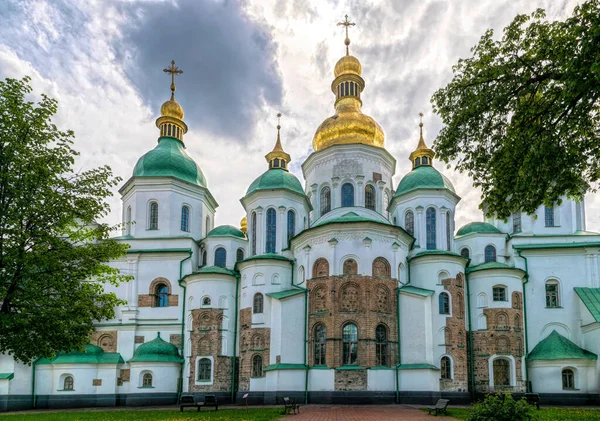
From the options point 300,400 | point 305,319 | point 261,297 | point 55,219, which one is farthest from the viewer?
point 261,297

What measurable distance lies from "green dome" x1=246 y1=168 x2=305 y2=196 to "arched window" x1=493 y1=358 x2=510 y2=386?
14982 mm

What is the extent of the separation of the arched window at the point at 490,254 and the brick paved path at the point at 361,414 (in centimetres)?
1299

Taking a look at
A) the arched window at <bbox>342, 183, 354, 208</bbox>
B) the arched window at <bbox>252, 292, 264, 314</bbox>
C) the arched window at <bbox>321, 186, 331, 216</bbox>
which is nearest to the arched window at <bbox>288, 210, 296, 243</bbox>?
the arched window at <bbox>321, 186, 331, 216</bbox>

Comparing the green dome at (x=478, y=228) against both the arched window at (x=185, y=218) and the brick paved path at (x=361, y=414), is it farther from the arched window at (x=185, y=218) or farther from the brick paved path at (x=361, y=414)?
the arched window at (x=185, y=218)

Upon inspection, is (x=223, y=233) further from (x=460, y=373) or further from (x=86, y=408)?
(x=460, y=373)

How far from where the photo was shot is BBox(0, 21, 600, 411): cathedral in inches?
1104

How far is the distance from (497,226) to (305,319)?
15416 mm

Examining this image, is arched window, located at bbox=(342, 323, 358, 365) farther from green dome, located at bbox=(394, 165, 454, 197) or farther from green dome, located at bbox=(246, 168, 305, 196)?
green dome, located at bbox=(394, 165, 454, 197)

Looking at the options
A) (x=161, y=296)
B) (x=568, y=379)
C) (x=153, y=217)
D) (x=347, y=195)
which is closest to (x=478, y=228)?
(x=347, y=195)

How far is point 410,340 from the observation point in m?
28.2

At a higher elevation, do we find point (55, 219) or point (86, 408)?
point (55, 219)

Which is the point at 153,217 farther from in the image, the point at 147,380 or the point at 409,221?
the point at 409,221

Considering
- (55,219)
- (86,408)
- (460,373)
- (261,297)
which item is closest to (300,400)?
(261,297)

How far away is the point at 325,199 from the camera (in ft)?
117
